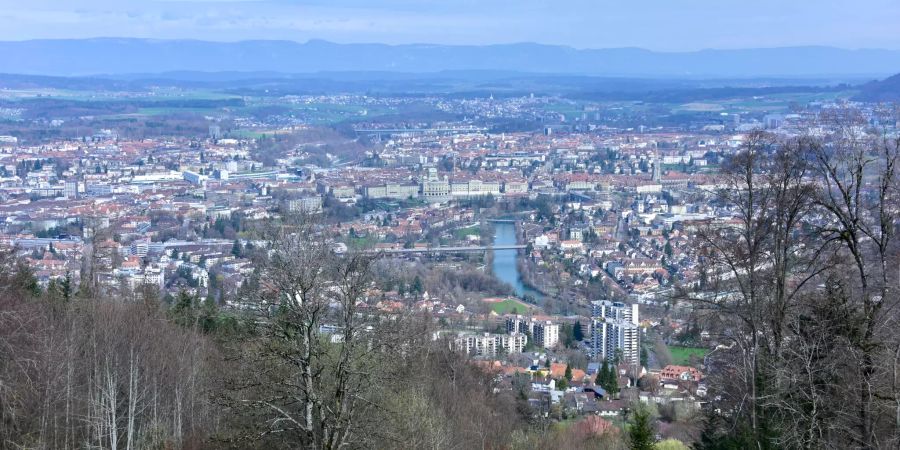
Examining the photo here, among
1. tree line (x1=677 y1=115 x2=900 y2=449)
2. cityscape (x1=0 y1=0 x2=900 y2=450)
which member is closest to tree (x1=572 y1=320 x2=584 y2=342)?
cityscape (x1=0 y1=0 x2=900 y2=450)

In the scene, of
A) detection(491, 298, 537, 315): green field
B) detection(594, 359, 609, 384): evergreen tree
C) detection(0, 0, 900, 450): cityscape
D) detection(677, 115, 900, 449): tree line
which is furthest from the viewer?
detection(491, 298, 537, 315): green field

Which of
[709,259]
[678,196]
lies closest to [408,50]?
[678,196]

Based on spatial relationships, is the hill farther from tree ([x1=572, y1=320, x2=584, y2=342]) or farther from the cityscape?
tree ([x1=572, y1=320, x2=584, y2=342])

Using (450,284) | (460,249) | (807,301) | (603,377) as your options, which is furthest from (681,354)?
(460,249)

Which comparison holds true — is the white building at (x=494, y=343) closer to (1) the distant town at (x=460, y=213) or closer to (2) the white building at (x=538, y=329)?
(1) the distant town at (x=460, y=213)

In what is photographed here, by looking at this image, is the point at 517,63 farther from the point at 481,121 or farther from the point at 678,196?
the point at 678,196

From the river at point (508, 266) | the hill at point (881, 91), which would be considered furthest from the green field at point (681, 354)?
the hill at point (881, 91)
